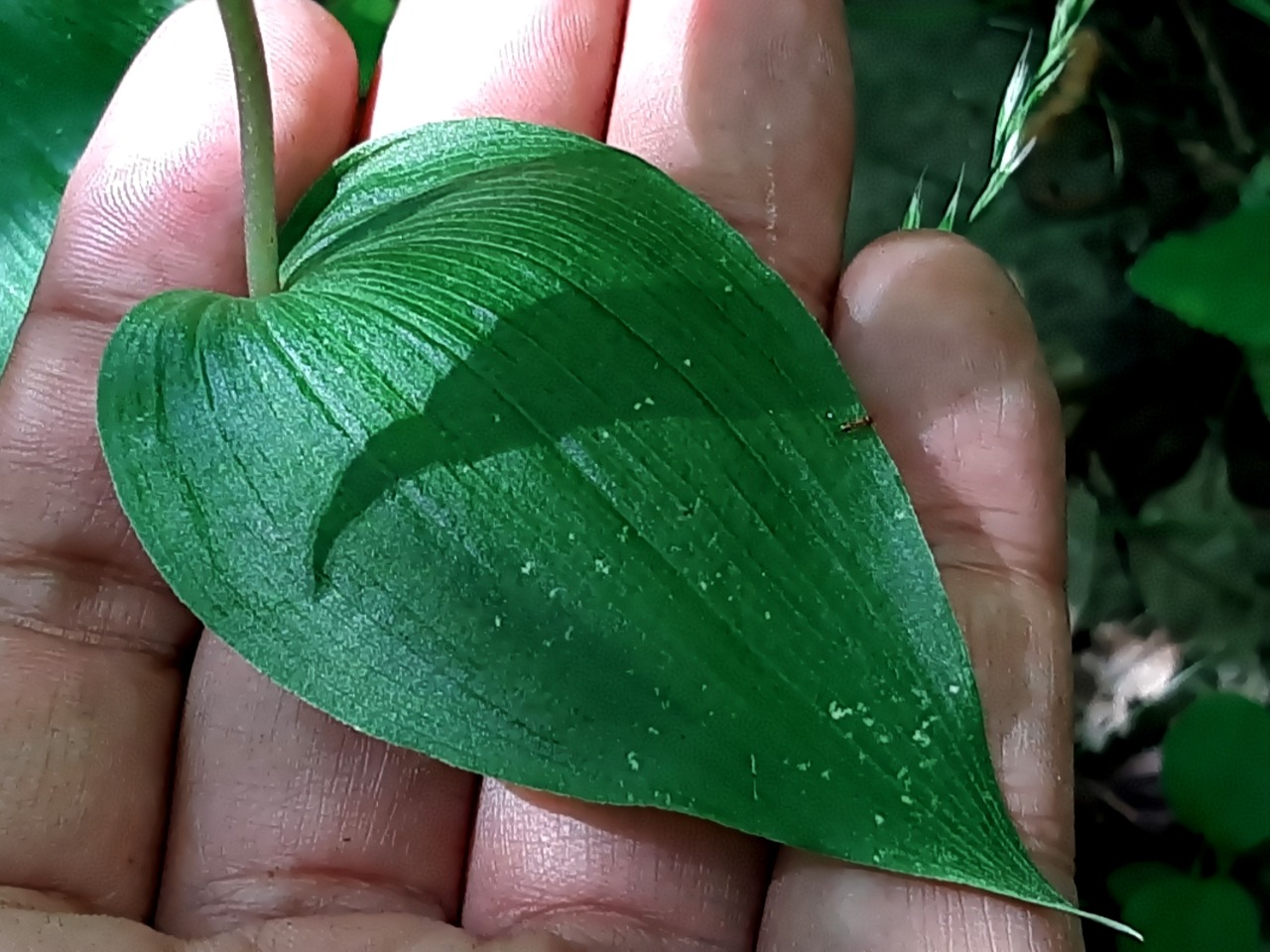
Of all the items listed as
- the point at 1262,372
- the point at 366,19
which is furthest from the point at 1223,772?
the point at 366,19

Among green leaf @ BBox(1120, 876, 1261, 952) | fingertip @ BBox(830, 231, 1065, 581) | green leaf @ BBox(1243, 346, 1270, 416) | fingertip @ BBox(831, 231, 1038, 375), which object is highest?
fingertip @ BBox(831, 231, 1038, 375)

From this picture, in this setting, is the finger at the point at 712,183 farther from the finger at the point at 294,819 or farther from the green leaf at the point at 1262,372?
the green leaf at the point at 1262,372

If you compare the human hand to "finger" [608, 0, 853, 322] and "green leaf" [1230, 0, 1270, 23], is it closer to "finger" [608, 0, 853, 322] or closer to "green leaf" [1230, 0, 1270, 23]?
"finger" [608, 0, 853, 322]

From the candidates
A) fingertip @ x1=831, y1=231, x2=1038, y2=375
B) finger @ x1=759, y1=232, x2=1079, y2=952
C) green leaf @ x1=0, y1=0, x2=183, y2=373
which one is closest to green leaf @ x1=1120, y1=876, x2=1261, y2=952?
finger @ x1=759, y1=232, x2=1079, y2=952

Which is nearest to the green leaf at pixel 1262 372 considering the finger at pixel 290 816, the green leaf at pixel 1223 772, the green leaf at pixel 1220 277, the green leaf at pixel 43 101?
the green leaf at pixel 1220 277

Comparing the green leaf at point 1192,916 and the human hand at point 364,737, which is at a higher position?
the human hand at point 364,737

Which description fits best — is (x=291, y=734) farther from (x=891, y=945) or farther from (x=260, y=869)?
(x=891, y=945)
